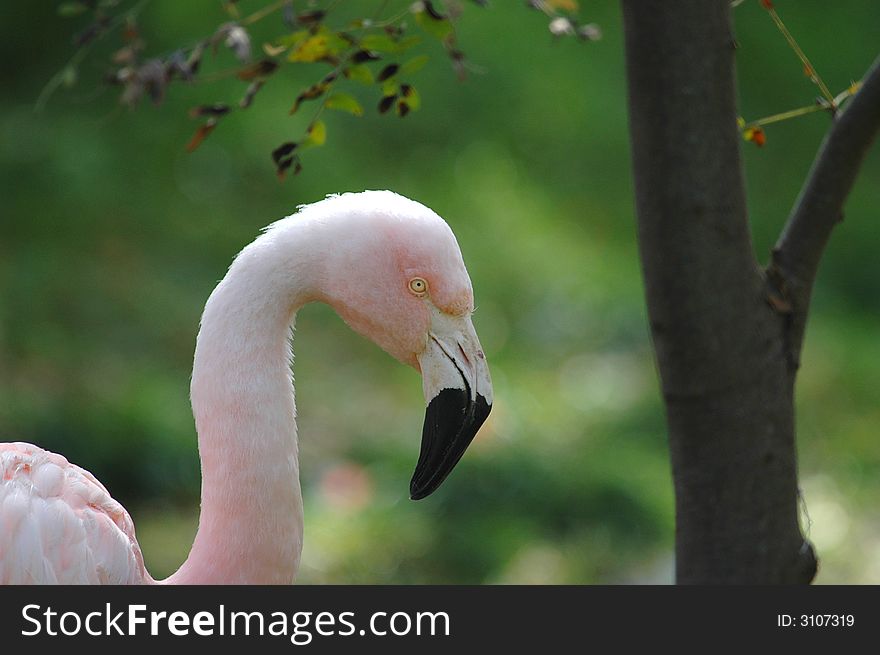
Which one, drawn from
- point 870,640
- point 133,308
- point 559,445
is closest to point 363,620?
point 870,640

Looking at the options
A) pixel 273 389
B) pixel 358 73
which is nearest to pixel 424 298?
pixel 273 389

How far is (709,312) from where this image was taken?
207 cm

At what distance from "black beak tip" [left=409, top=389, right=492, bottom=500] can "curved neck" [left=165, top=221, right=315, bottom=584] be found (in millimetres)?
228

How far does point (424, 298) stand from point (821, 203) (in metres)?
0.84

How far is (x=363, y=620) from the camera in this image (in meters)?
1.92

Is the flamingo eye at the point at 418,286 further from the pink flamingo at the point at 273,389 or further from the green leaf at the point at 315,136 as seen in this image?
the green leaf at the point at 315,136

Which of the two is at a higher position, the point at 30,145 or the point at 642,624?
the point at 30,145

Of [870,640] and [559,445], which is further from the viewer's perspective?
[559,445]

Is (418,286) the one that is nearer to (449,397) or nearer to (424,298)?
(424,298)

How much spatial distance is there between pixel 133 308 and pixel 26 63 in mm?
2501

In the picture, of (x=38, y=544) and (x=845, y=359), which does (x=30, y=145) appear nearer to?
Result: (x=845, y=359)

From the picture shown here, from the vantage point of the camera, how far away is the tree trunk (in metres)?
2.01

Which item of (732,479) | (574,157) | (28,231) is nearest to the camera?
(732,479)

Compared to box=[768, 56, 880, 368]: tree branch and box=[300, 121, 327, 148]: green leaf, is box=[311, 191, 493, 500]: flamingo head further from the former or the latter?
box=[768, 56, 880, 368]: tree branch
